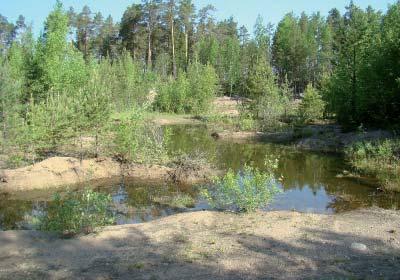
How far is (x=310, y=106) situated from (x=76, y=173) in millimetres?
27826

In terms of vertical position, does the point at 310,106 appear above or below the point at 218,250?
above

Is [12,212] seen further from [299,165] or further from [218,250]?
[299,165]

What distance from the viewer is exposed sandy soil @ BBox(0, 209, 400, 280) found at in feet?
28.7

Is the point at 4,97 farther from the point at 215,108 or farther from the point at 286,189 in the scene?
the point at 215,108

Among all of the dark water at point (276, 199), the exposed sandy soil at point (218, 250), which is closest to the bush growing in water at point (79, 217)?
the exposed sandy soil at point (218, 250)

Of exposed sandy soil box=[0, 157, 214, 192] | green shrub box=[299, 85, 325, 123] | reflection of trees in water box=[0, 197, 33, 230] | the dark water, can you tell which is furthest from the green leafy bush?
reflection of trees in water box=[0, 197, 33, 230]

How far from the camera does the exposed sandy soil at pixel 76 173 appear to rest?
19000 mm

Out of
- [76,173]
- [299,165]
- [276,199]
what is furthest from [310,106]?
[76,173]

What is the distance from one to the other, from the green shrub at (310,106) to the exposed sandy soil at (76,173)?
2355 centimetres

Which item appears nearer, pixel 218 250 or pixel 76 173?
pixel 218 250

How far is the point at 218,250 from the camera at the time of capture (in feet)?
33.0

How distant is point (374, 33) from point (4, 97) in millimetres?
30283

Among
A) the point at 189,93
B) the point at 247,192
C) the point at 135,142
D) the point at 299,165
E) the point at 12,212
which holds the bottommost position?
the point at 12,212

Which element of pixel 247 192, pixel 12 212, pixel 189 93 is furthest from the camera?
pixel 189 93
